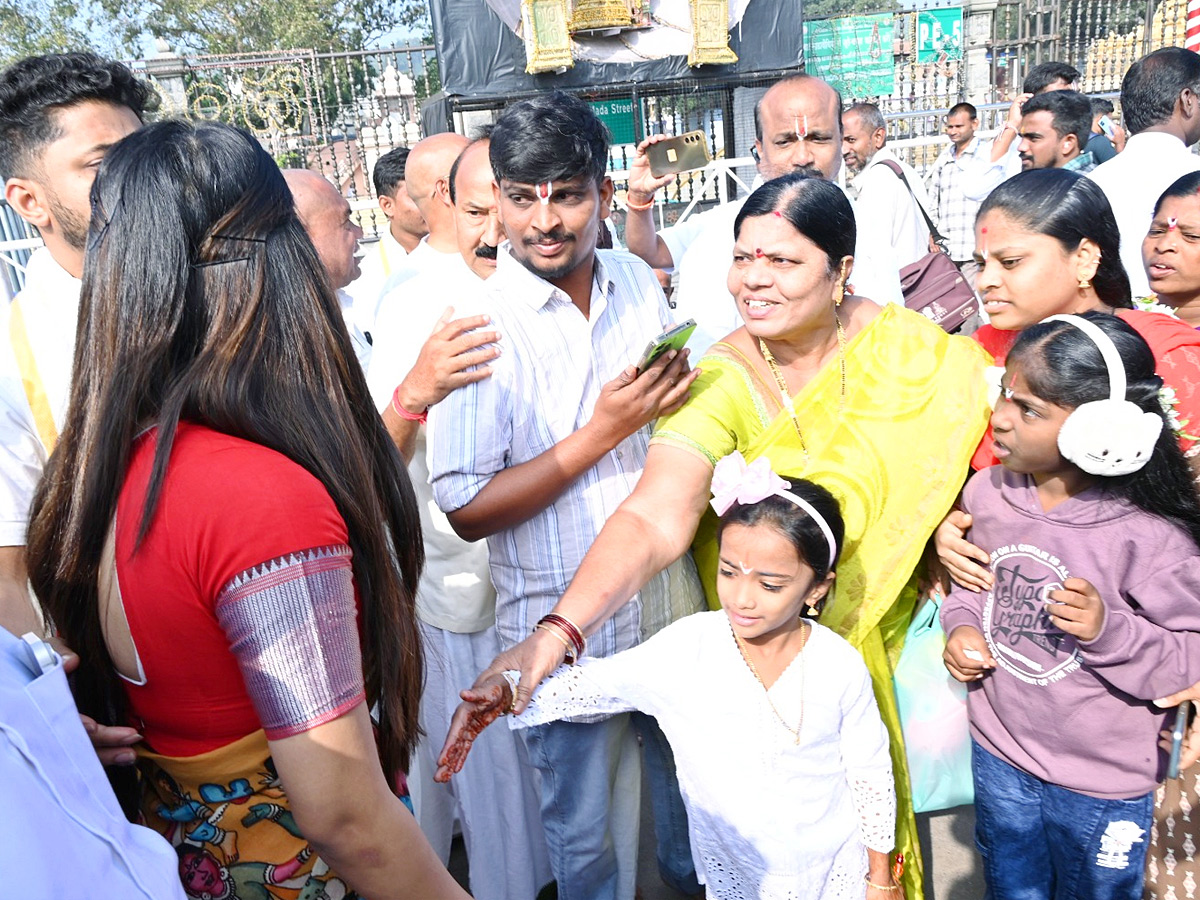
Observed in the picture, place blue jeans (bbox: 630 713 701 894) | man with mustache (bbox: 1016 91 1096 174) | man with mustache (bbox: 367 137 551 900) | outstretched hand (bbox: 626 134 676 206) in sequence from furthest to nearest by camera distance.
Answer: man with mustache (bbox: 1016 91 1096 174), outstretched hand (bbox: 626 134 676 206), man with mustache (bbox: 367 137 551 900), blue jeans (bbox: 630 713 701 894)

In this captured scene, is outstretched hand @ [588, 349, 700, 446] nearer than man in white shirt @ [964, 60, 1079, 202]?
Yes

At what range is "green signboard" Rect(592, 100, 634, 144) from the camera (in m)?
12.4

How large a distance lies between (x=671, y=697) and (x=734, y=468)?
1.60ft

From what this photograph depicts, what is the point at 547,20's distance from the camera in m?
11.0

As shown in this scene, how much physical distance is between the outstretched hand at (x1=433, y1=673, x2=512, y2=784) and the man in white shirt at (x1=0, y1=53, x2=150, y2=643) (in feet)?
2.86

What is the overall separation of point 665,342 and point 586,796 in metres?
0.99

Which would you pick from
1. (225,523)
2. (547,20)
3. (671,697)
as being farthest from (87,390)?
(547,20)

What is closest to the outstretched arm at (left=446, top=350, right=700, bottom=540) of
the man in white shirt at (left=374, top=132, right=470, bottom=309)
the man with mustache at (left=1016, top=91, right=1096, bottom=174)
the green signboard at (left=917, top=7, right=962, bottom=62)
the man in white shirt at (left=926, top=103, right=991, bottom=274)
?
the man in white shirt at (left=374, top=132, right=470, bottom=309)

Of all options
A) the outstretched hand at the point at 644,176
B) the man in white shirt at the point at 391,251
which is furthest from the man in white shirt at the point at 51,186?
the outstretched hand at the point at 644,176

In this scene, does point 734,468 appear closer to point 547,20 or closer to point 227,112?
point 547,20

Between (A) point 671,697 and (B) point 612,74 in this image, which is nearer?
(A) point 671,697

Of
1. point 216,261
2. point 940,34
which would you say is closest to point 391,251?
point 216,261

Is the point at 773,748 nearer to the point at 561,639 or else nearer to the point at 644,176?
the point at 561,639

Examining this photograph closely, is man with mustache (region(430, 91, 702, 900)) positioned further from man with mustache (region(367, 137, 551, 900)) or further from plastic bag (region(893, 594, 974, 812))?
plastic bag (region(893, 594, 974, 812))
